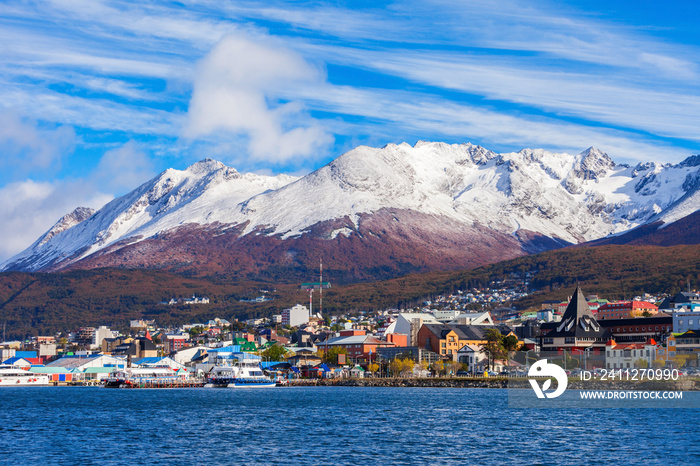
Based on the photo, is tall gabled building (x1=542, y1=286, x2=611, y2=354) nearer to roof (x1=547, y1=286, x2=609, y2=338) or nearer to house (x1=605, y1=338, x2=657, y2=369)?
roof (x1=547, y1=286, x2=609, y2=338)

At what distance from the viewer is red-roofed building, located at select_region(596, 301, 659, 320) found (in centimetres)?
17131

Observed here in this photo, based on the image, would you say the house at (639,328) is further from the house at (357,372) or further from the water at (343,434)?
the water at (343,434)

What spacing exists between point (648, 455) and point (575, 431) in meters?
10.6

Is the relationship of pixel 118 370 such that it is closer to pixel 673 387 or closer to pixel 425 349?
pixel 425 349

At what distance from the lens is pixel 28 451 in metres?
48.6

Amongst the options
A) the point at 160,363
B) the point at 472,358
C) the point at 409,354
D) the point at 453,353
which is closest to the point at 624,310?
the point at 453,353

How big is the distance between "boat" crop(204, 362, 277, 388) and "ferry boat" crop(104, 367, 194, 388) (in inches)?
257

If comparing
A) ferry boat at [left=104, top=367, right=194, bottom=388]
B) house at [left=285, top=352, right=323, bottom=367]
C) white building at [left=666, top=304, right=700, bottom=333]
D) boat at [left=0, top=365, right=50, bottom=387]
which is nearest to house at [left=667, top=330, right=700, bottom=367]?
white building at [left=666, top=304, right=700, bottom=333]

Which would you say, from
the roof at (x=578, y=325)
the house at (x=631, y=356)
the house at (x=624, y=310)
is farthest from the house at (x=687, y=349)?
the house at (x=624, y=310)

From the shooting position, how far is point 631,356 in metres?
120
